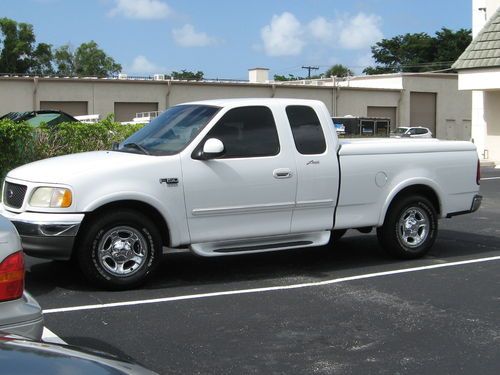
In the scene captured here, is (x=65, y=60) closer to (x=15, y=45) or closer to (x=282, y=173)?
(x=15, y=45)

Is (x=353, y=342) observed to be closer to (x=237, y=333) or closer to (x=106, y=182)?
(x=237, y=333)

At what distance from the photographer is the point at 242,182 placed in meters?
7.09

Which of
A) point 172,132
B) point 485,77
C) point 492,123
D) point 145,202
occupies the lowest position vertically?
point 145,202

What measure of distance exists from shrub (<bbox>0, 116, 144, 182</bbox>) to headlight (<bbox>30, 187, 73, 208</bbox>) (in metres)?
6.26

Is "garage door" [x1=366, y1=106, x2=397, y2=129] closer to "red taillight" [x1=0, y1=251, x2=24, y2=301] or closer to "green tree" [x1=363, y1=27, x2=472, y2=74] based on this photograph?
"green tree" [x1=363, y1=27, x2=472, y2=74]

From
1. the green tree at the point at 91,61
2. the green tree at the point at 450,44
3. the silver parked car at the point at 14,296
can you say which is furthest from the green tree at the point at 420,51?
the silver parked car at the point at 14,296

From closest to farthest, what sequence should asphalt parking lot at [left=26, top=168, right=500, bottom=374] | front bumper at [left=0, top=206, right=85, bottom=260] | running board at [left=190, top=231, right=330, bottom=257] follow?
1. asphalt parking lot at [left=26, top=168, right=500, bottom=374]
2. front bumper at [left=0, top=206, right=85, bottom=260]
3. running board at [left=190, top=231, right=330, bottom=257]

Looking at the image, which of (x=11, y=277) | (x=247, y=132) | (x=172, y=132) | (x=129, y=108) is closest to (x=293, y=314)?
(x=247, y=132)

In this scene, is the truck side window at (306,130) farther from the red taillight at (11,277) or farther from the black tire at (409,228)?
the red taillight at (11,277)

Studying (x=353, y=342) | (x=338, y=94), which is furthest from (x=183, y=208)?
(x=338, y=94)

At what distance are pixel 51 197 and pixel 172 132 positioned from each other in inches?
61.0

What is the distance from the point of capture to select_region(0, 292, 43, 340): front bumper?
12.0 ft

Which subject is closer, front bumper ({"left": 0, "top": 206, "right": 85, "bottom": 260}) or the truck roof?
front bumper ({"left": 0, "top": 206, "right": 85, "bottom": 260})

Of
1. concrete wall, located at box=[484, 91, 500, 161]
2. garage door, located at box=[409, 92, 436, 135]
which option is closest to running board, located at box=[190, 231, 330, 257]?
concrete wall, located at box=[484, 91, 500, 161]
